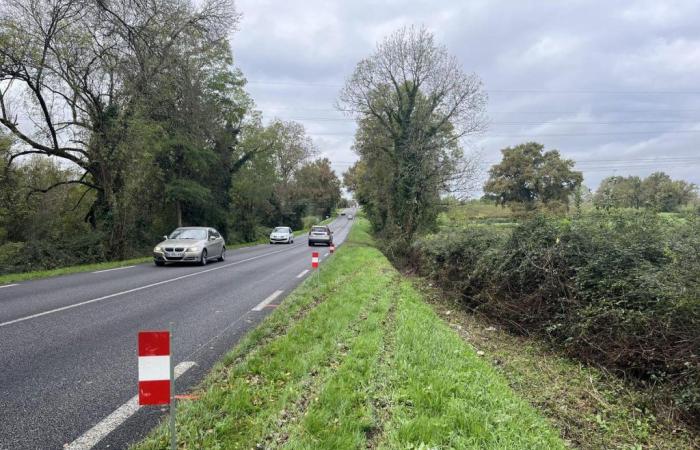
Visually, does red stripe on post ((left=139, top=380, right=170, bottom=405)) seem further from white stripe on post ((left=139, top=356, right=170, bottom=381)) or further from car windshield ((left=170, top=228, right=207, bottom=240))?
car windshield ((left=170, top=228, right=207, bottom=240))

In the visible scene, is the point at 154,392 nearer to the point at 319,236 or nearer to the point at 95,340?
the point at 95,340

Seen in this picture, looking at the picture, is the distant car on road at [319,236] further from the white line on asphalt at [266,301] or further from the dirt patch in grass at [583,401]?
the dirt patch in grass at [583,401]

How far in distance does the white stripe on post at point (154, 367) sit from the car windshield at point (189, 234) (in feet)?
48.3

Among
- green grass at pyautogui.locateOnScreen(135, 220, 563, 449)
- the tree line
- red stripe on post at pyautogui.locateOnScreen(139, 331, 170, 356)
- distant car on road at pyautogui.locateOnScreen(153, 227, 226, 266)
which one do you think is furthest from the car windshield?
red stripe on post at pyautogui.locateOnScreen(139, 331, 170, 356)

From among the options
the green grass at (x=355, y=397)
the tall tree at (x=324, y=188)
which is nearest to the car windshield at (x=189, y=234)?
the green grass at (x=355, y=397)

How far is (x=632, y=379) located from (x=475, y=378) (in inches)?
76.4

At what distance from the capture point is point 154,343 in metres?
2.86

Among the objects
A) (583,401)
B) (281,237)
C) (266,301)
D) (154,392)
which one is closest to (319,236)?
(281,237)

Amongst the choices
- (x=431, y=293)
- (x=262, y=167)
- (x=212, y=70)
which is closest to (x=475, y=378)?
(x=431, y=293)

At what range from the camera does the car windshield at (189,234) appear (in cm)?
1680

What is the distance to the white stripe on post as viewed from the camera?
111 inches

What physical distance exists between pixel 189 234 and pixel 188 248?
1509 mm

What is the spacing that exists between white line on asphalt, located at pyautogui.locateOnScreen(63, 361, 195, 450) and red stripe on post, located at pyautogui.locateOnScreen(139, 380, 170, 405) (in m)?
0.69

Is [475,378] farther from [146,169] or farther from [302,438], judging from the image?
[146,169]
